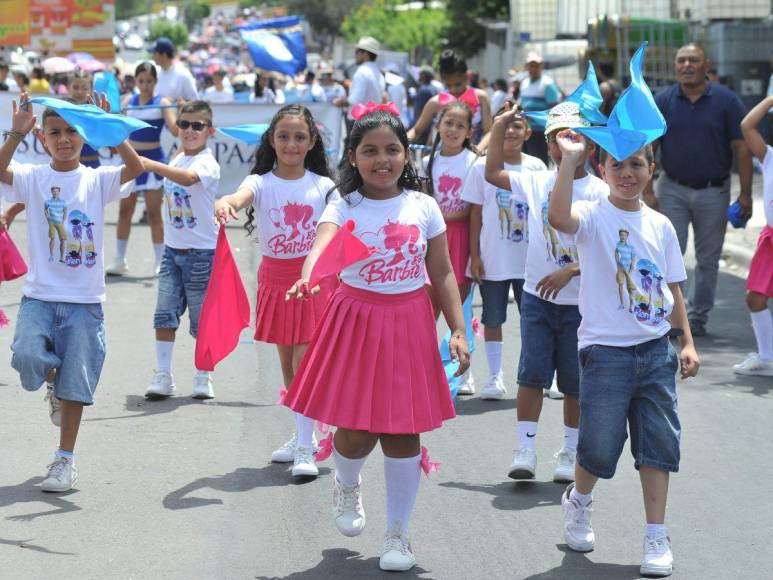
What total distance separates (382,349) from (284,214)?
1708 mm

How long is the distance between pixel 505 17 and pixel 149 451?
46138mm

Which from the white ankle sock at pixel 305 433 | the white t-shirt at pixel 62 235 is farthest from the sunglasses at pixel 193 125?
the white ankle sock at pixel 305 433

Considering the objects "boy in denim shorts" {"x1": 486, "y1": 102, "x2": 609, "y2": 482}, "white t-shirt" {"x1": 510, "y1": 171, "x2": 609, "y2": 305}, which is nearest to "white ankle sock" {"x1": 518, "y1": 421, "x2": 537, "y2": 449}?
"boy in denim shorts" {"x1": 486, "y1": 102, "x2": 609, "y2": 482}

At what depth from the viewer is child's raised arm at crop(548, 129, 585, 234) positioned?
5184 millimetres

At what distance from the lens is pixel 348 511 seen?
541 centimetres

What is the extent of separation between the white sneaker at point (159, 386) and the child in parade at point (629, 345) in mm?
3572

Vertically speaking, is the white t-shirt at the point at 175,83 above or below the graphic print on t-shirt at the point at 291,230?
above

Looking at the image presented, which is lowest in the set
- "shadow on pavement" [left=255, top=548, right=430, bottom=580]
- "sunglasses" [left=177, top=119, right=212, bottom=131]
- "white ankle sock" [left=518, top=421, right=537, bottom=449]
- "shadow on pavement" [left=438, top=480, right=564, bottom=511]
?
"shadow on pavement" [left=438, top=480, right=564, bottom=511]

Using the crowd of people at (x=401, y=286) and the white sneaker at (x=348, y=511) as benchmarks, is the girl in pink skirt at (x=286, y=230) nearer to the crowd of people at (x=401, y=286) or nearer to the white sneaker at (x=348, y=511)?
the crowd of people at (x=401, y=286)

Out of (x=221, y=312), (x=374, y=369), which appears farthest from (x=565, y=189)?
(x=221, y=312)

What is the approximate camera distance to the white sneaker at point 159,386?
8.31m

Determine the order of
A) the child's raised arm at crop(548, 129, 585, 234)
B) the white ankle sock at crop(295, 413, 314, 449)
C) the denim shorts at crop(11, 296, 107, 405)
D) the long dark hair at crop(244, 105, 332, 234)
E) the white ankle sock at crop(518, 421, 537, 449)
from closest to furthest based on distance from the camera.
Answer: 1. the child's raised arm at crop(548, 129, 585, 234)
2. the denim shorts at crop(11, 296, 107, 405)
3. the white ankle sock at crop(518, 421, 537, 449)
4. the white ankle sock at crop(295, 413, 314, 449)
5. the long dark hair at crop(244, 105, 332, 234)

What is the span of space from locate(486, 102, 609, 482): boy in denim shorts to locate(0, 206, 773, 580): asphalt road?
23 cm

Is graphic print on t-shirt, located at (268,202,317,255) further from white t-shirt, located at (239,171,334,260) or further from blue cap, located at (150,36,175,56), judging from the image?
blue cap, located at (150,36,175,56)
